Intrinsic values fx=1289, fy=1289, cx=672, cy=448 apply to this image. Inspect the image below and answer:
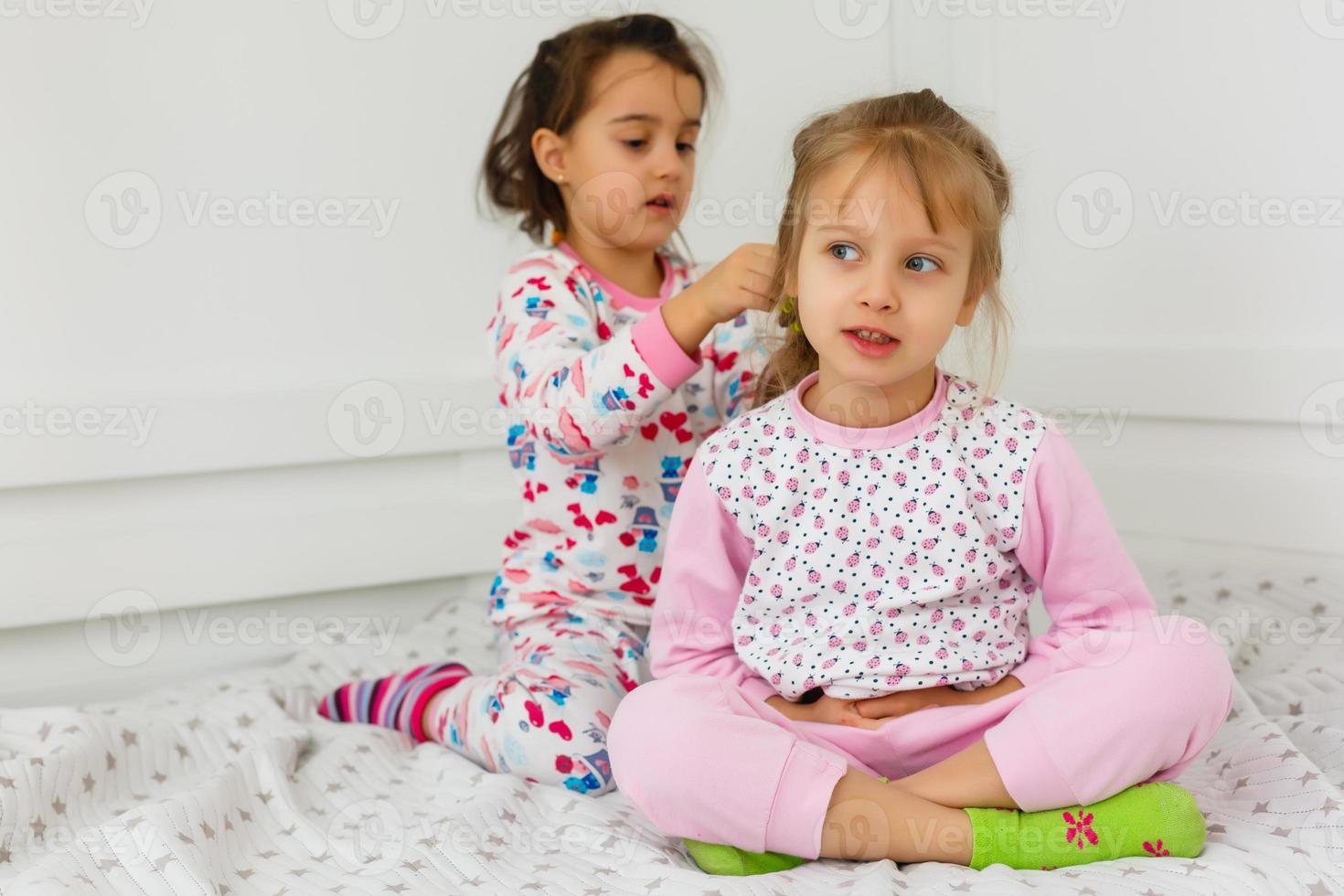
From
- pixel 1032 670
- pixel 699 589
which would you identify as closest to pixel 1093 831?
pixel 1032 670

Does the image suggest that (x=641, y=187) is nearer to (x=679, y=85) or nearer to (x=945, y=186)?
(x=679, y=85)

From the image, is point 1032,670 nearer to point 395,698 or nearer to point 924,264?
point 924,264

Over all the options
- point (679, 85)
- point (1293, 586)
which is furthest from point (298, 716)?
point (1293, 586)

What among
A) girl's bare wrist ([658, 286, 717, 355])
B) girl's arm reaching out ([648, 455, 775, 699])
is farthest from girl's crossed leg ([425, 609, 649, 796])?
girl's bare wrist ([658, 286, 717, 355])

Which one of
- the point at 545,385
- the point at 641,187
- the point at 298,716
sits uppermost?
the point at 641,187

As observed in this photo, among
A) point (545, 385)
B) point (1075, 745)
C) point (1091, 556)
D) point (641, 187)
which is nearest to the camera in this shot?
point (1075, 745)

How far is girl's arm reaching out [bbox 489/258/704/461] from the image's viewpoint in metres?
1.17

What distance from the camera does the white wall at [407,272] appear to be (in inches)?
58.2

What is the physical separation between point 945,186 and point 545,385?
1.43ft

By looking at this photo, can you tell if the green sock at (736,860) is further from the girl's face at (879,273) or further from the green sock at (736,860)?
the girl's face at (879,273)

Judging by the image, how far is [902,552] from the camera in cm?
106

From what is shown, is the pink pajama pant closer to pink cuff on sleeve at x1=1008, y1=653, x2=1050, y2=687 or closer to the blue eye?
pink cuff on sleeve at x1=1008, y1=653, x2=1050, y2=687

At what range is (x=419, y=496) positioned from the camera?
177 cm

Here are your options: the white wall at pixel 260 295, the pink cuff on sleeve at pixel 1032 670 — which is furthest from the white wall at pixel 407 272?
the pink cuff on sleeve at pixel 1032 670
